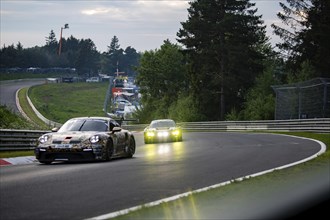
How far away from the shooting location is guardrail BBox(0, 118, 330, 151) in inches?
838

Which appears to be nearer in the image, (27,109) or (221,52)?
(221,52)

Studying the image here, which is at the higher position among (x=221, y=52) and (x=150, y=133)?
(x=221, y=52)

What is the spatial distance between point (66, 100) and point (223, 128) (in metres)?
50.7

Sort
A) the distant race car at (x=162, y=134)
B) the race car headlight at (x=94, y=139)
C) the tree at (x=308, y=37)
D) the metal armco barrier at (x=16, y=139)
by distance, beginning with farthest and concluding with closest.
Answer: the tree at (x=308, y=37)
the distant race car at (x=162, y=134)
the metal armco barrier at (x=16, y=139)
the race car headlight at (x=94, y=139)

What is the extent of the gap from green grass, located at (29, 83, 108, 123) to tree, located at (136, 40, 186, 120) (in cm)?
785

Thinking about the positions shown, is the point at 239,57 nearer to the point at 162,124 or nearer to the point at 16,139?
the point at 162,124

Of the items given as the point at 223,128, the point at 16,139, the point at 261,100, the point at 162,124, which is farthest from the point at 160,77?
the point at 16,139

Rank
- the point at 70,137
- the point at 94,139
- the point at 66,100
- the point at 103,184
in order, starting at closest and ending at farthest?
the point at 103,184 < the point at 70,137 < the point at 94,139 < the point at 66,100

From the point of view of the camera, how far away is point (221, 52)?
66.8 m

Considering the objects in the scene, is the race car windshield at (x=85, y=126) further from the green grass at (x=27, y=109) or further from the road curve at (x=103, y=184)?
the green grass at (x=27, y=109)

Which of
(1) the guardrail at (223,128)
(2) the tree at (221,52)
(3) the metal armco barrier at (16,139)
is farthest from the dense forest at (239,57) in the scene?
(3) the metal armco barrier at (16,139)

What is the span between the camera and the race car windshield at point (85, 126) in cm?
1734

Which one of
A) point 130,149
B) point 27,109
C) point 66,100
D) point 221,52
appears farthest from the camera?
point 66,100

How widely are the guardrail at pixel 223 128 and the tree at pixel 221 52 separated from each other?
11.5 metres
